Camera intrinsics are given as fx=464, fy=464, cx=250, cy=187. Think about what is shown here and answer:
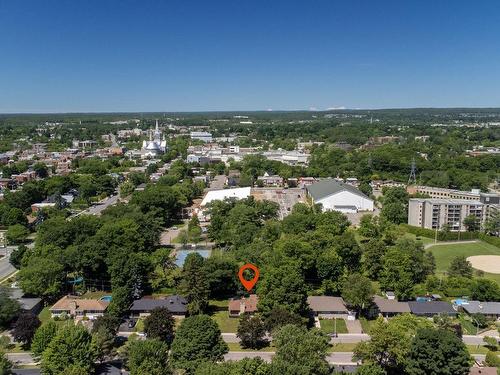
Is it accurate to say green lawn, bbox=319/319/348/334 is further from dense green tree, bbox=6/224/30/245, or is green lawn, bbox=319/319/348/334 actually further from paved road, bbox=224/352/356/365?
dense green tree, bbox=6/224/30/245

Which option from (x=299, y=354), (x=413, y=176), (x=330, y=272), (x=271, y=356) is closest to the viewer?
(x=299, y=354)

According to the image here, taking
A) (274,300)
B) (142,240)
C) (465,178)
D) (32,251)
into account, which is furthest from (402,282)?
(465,178)

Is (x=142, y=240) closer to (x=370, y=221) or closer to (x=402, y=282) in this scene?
(x=402, y=282)

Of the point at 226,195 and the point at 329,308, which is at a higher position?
the point at 226,195

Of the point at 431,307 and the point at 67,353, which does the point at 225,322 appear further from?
the point at 431,307

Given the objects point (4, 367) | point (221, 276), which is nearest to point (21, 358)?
point (4, 367)

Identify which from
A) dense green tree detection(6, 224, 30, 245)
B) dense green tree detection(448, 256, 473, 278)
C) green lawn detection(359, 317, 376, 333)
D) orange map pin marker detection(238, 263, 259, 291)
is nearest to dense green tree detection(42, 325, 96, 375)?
A: orange map pin marker detection(238, 263, 259, 291)
